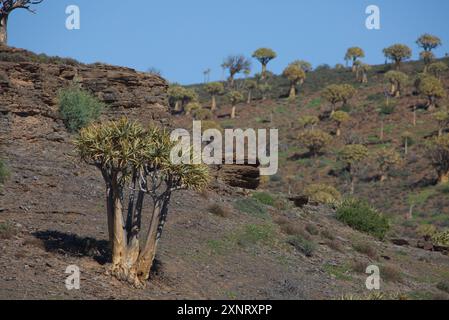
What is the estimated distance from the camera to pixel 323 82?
8081cm

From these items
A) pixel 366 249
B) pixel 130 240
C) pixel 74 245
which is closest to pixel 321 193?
pixel 366 249

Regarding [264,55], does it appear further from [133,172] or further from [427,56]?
[133,172]

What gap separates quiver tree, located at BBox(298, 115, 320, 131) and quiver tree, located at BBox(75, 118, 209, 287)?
44.7m

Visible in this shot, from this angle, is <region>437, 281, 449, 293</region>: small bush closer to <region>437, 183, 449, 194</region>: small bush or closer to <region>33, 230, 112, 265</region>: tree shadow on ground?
<region>33, 230, 112, 265</region>: tree shadow on ground

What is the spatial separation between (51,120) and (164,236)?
26.4 ft

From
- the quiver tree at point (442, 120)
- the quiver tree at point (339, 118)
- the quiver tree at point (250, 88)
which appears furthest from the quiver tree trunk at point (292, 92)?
the quiver tree at point (442, 120)

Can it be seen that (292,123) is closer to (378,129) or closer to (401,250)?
(378,129)

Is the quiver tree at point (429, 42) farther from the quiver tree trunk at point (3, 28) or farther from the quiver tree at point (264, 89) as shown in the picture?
the quiver tree trunk at point (3, 28)

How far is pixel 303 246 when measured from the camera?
2242 cm

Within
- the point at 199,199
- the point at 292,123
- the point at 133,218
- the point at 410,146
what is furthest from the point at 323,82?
the point at 133,218

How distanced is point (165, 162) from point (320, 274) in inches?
285

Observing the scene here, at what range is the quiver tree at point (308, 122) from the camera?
199 feet

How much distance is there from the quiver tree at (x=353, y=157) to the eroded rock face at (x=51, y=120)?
24.7 meters

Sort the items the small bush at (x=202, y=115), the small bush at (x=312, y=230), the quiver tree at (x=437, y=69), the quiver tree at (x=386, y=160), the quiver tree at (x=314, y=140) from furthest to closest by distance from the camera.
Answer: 1. the quiver tree at (x=437, y=69)
2. the small bush at (x=202, y=115)
3. the quiver tree at (x=314, y=140)
4. the quiver tree at (x=386, y=160)
5. the small bush at (x=312, y=230)
